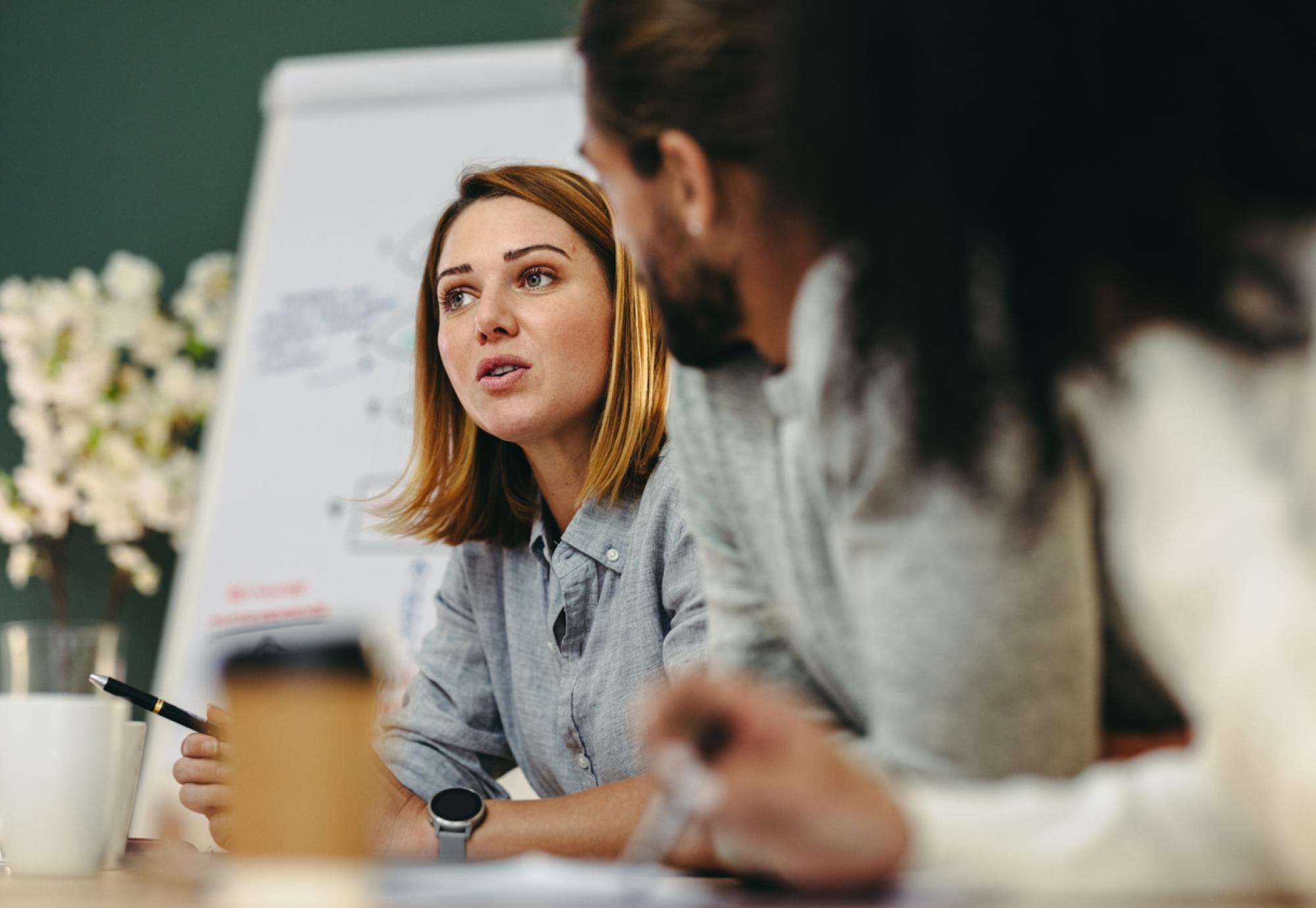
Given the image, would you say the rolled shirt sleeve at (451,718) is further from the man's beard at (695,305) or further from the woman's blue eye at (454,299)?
the man's beard at (695,305)

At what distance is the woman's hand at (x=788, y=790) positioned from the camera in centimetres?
55

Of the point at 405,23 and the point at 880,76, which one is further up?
the point at 405,23

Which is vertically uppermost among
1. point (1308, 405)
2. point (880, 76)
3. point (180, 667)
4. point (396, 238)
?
point (396, 238)

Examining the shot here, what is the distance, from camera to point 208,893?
0.56 meters

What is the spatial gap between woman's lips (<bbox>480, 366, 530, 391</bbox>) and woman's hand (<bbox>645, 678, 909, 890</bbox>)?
1011 millimetres

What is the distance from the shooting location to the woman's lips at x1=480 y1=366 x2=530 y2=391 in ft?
5.16

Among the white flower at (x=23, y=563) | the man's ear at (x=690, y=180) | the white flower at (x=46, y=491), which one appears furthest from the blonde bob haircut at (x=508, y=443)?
the white flower at (x=23, y=563)

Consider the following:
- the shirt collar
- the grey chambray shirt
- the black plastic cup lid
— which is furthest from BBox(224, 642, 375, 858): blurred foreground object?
the shirt collar

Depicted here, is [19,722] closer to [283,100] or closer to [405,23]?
[283,100]

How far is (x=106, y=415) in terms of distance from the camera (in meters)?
2.46

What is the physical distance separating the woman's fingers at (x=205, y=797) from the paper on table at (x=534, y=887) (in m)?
0.70

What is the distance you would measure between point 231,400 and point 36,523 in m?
0.44

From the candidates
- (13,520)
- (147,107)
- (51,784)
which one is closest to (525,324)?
(51,784)

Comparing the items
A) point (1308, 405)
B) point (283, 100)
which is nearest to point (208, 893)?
point (1308, 405)
